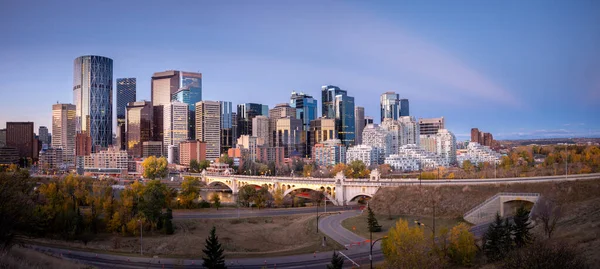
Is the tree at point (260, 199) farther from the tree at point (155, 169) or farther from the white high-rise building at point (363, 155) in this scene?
the white high-rise building at point (363, 155)

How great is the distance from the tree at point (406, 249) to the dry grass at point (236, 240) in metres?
12.3

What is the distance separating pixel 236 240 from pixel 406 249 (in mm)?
28772

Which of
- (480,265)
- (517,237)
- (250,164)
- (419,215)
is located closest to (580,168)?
(419,215)

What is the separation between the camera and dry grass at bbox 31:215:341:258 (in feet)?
156

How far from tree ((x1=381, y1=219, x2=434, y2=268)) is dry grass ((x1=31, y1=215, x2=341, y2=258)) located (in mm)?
12261

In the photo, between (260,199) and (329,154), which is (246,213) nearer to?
(260,199)

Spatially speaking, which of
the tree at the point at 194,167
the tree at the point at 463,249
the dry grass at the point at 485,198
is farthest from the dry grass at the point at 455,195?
the tree at the point at 194,167

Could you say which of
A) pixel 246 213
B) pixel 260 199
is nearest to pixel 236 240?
pixel 246 213

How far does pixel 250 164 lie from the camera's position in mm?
176875

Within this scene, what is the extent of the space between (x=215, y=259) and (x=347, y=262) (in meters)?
12.1

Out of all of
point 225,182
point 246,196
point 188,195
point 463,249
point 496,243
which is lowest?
point 225,182

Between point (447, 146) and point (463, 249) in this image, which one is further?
point (447, 146)

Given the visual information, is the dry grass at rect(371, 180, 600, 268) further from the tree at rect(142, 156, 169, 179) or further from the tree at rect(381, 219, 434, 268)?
the tree at rect(142, 156, 169, 179)

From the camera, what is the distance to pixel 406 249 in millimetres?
32500
